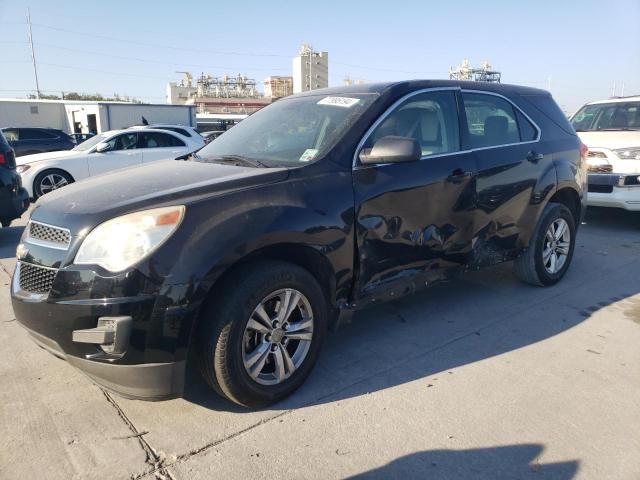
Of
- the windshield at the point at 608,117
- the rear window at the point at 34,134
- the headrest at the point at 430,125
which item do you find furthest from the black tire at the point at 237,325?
the rear window at the point at 34,134

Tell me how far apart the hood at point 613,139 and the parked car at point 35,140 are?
15.4 metres

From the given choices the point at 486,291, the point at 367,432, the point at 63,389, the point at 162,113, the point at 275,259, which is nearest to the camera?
the point at 367,432

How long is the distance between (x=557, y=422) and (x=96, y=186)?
9.65 ft

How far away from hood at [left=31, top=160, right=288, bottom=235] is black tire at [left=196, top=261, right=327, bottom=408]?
0.48 m

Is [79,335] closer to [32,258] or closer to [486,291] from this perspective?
[32,258]

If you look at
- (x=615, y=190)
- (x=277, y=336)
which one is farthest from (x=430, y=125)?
(x=615, y=190)

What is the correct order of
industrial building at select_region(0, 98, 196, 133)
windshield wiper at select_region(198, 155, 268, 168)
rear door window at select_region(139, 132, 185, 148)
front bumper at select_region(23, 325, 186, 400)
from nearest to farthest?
1. front bumper at select_region(23, 325, 186, 400)
2. windshield wiper at select_region(198, 155, 268, 168)
3. rear door window at select_region(139, 132, 185, 148)
4. industrial building at select_region(0, 98, 196, 133)

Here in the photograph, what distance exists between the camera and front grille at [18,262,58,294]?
2.52 m

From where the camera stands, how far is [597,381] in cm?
314

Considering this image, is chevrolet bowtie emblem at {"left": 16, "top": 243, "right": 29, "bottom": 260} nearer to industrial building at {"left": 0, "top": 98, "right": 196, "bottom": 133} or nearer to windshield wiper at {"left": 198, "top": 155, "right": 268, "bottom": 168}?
windshield wiper at {"left": 198, "top": 155, "right": 268, "bottom": 168}

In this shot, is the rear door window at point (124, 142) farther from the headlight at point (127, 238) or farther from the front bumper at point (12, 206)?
the headlight at point (127, 238)

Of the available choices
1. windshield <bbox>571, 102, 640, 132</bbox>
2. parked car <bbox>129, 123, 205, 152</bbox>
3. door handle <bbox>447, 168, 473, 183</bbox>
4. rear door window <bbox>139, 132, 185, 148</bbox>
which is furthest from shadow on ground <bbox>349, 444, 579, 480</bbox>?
rear door window <bbox>139, 132, 185, 148</bbox>

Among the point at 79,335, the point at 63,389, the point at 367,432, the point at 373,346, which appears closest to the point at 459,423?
the point at 367,432

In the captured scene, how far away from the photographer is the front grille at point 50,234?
2.53 meters
